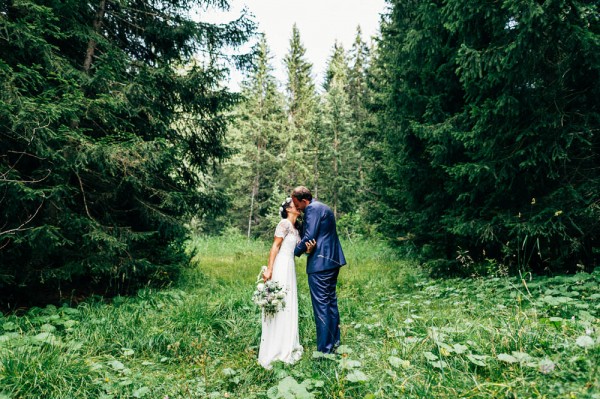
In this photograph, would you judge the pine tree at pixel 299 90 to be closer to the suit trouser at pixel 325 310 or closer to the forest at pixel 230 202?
the forest at pixel 230 202

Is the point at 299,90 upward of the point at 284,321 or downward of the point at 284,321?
upward

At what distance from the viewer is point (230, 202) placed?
8.53 meters

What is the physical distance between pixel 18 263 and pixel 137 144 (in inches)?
109

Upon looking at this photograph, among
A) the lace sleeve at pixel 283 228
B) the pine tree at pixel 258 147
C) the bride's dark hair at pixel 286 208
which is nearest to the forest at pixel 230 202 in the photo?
the lace sleeve at pixel 283 228

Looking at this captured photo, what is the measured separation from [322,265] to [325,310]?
56 cm

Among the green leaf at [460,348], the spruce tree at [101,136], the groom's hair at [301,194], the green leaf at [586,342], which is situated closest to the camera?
the green leaf at [586,342]

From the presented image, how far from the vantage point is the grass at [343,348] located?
2.81 m

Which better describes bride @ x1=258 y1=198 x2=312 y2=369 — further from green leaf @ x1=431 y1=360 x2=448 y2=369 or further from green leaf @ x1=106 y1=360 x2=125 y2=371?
green leaf @ x1=431 y1=360 x2=448 y2=369

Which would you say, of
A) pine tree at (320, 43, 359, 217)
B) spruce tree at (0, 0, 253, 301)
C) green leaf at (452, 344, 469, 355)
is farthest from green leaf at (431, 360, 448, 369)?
pine tree at (320, 43, 359, 217)

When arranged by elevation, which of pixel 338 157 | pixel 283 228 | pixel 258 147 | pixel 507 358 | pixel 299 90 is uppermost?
pixel 299 90

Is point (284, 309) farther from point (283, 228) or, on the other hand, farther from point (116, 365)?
point (116, 365)

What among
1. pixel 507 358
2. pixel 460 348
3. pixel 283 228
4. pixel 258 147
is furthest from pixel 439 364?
pixel 258 147

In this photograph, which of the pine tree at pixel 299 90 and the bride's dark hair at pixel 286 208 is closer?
the bride's dark hair at pixel 286 208

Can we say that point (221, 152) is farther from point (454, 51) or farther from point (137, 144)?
point (454, 51)
